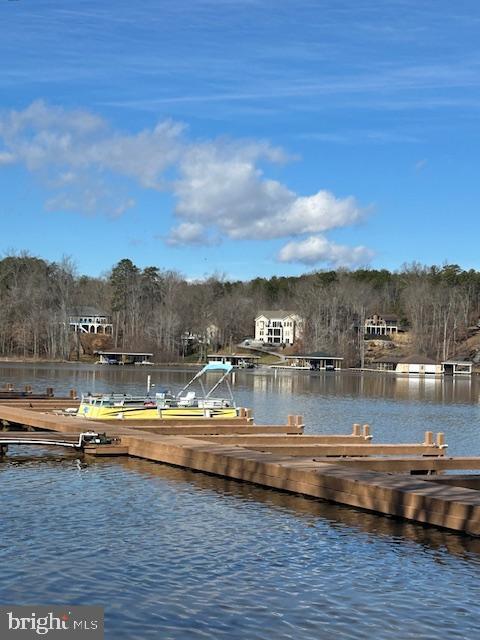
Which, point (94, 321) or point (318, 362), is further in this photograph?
point (94, 321)

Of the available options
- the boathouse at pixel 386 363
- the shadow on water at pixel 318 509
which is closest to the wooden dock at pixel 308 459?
the shadow on water at pixel 318 509

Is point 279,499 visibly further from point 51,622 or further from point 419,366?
point 419,366

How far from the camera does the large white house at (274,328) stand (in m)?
190

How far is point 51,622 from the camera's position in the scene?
35.5 ft

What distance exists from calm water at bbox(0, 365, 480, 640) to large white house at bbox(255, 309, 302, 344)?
544ft

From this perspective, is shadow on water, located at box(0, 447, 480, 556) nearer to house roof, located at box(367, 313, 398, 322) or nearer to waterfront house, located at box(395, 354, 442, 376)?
waterfront house, located at box(395, 354, 442, 376)

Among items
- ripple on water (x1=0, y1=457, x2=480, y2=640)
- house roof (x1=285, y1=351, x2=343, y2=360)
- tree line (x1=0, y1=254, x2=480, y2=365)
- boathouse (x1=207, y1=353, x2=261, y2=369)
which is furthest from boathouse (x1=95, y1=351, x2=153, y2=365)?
ripple on water (x1=0, y1=457, x2=480, y2=640)

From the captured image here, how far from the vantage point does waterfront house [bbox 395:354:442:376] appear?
→ 15676 centimetres

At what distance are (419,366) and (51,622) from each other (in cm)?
15065

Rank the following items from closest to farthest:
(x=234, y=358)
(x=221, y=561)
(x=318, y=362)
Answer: (x=221, y=561), (x=318, y=362), (x=234, y=358)

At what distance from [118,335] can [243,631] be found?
163853mm

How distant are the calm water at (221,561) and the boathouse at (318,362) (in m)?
140

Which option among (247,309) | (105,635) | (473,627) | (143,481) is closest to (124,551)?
(105,635)

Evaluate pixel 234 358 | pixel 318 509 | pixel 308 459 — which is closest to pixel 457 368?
pixel 234 358
